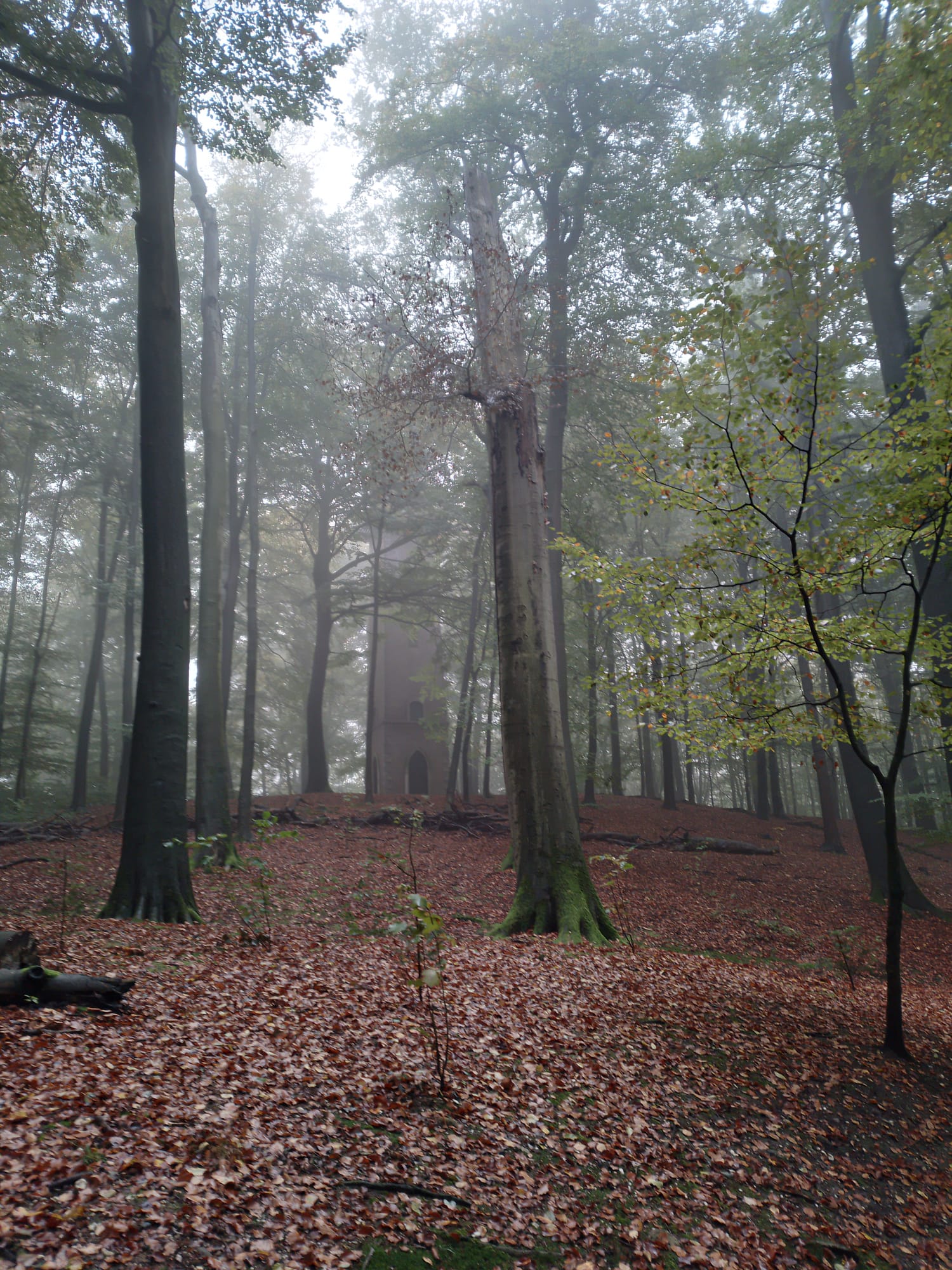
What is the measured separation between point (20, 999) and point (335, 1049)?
1781mm

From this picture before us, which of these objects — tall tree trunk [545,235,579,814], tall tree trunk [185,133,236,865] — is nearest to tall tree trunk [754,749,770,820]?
tall tree trunk [545,235,579,814]

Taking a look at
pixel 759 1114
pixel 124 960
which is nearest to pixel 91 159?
pixel 124 960

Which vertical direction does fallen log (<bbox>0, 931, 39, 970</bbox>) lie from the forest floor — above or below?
above

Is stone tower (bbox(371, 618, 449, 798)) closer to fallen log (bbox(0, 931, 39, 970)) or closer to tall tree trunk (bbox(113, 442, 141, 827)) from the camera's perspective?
tall tree trunk (bbox(113, 442, 141, 827))

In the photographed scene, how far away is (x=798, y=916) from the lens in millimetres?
11367

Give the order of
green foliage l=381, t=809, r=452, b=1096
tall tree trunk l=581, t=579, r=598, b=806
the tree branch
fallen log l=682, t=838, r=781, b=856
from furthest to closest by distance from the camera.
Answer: tall tree trunk l=581, t=579, r=598, b=806, fallen log l=682, t=838, r=781, b=856, the tree branch, green foliage l=381, t=809, r=452, b=1096

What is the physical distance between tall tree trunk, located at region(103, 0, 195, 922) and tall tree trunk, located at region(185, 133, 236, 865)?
3634mm

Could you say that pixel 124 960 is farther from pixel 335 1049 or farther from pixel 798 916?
pixel 798 916

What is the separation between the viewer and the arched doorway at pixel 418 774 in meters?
28.2

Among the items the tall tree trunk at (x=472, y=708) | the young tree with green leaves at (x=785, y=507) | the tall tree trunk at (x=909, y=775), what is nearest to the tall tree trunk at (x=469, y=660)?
the tall tree trunk at (x=472, y=708)

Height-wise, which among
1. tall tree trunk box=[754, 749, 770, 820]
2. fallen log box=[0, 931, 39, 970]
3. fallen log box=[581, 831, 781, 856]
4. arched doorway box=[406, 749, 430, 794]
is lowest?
fallen log box=[581, 831, 781, 856]

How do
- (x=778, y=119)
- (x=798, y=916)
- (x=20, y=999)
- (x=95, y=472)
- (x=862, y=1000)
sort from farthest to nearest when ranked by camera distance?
(x=95, y=472), (x=778, y=119), (x=798, y=916), (x=862, y=1000), (x=20, y=999)

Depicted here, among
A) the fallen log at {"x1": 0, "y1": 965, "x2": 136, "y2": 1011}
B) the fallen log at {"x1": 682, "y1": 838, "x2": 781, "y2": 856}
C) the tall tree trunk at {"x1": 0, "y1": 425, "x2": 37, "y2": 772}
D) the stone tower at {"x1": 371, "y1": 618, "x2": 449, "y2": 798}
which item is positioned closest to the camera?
the fallen log at {"x1": 0, "y1": 965, "x2": 136, "y2": 1011}

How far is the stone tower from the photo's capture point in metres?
27.6
